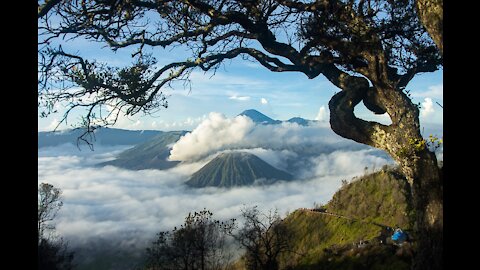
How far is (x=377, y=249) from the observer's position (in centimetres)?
1327

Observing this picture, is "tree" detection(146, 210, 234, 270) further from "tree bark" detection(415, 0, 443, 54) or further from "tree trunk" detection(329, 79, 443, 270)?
"tree bark" detection(415, 0, 443, 54)

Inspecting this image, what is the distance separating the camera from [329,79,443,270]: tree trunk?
6.68 metres

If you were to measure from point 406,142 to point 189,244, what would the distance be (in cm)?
1028

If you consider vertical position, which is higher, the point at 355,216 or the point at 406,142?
the point at 406,142

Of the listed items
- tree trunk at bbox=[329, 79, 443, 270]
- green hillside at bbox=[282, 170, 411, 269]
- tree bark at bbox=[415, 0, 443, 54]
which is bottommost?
green hillside at bbox=[282, 170, 411, 269]

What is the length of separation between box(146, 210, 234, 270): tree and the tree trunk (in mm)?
8521

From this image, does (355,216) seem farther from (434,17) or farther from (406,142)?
(434,17)

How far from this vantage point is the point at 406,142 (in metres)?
7.22

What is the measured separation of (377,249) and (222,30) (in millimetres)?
9823

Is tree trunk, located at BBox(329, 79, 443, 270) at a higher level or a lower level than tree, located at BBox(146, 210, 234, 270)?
higher

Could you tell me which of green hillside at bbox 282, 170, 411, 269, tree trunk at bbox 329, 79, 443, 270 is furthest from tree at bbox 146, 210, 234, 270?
tree trunk at bbox 329, 79, 443, 270

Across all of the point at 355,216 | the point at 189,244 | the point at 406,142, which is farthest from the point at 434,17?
the point at 355,216
